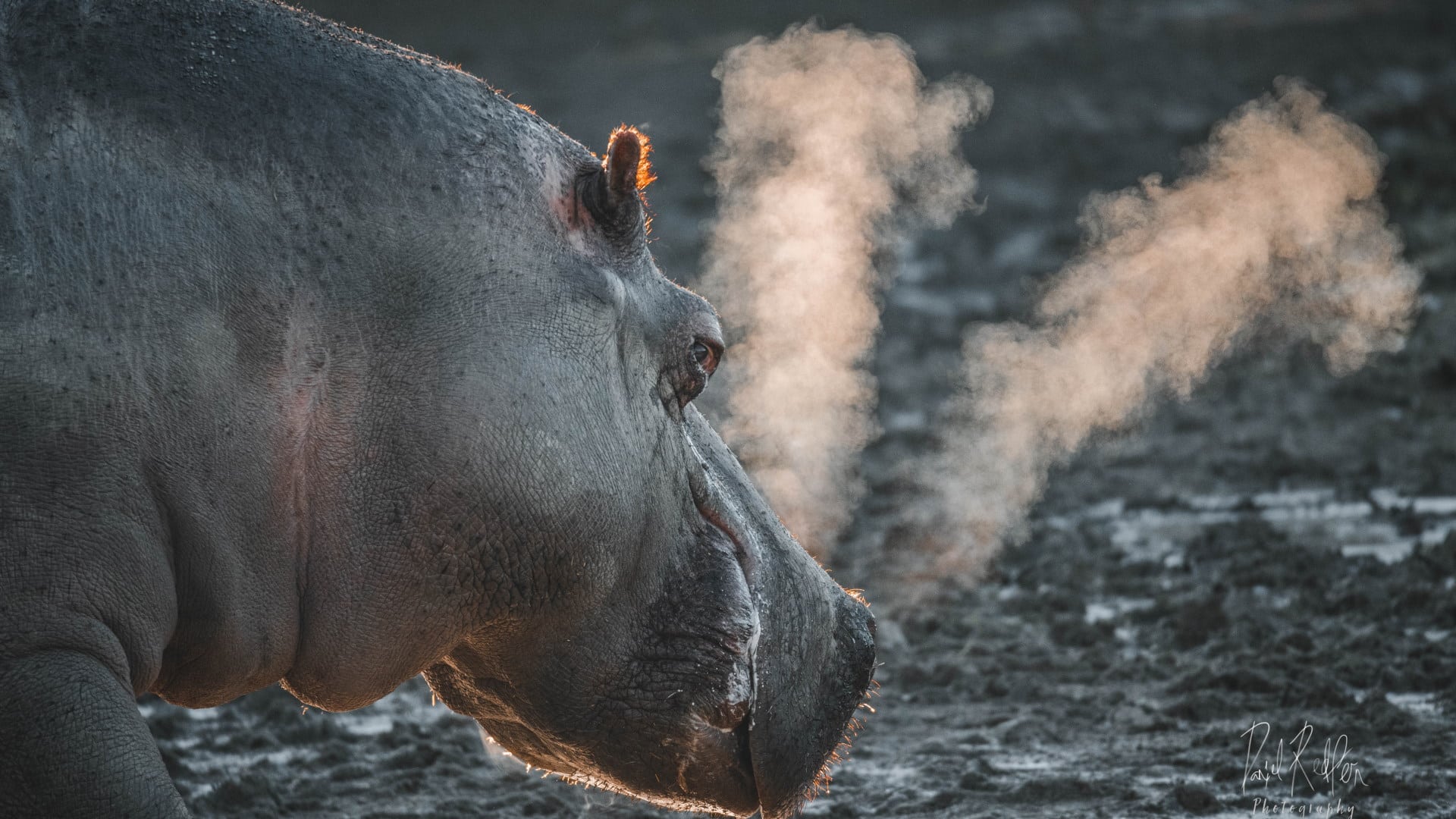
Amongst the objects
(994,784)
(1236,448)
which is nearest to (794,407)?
(1236,448)

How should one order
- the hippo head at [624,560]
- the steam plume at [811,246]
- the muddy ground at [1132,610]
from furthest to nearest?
the steam plume at [811,246], the muddy ground at [1132,610], the hippo head at [624,560]

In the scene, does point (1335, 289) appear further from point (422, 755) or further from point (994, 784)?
point (422, 755)

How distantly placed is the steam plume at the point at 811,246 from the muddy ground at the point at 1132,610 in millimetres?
260

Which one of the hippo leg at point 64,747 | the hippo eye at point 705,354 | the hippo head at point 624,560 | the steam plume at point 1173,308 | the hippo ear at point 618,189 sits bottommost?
the hippo leg at point 64,747

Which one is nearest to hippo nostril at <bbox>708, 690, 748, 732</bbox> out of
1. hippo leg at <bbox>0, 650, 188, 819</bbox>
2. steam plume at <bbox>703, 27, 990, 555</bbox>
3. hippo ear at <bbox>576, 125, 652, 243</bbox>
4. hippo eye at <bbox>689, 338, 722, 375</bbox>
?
hippo eye at <bbox>689, 338, 722, 375</bbox>

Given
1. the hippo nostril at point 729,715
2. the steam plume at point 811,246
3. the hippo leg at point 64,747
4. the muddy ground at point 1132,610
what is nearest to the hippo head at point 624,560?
the hippo nostril at point 729,715

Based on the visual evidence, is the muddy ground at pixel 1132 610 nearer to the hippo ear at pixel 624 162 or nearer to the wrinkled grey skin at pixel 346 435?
the wrinkled grey skin at pixel 346 435

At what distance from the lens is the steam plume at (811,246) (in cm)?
731

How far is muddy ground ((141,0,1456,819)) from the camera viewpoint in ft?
14.8

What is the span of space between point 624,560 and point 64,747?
1.04m

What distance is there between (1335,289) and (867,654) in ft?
22.7

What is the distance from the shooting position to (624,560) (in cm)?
303

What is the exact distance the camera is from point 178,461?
2.51 meters

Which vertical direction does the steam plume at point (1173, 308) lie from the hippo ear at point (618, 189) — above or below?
above
